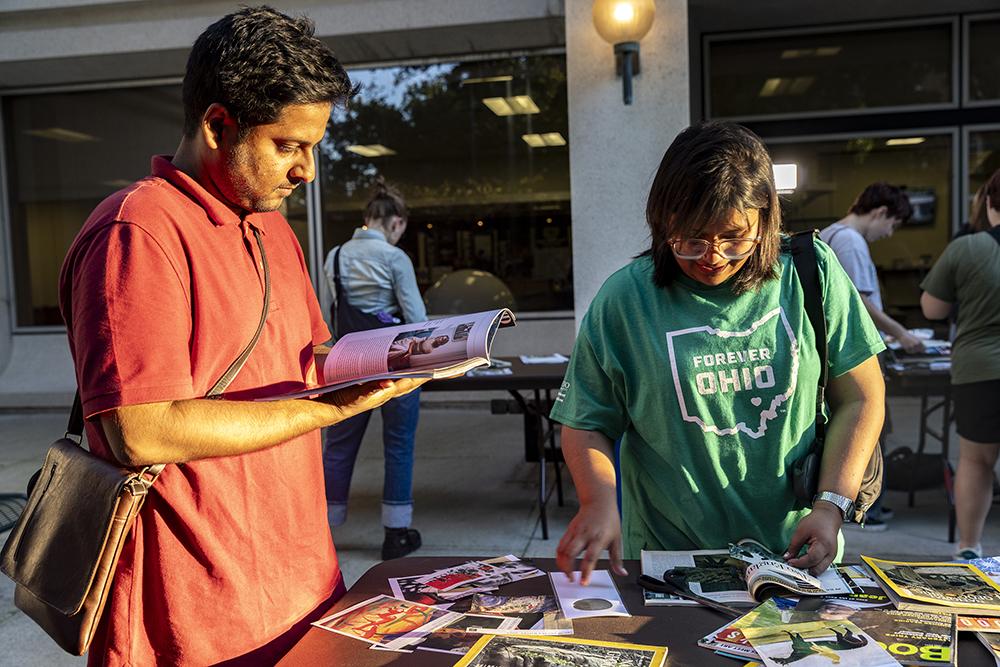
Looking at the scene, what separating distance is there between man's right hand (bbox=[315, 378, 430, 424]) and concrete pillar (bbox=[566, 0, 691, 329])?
16.7 ft

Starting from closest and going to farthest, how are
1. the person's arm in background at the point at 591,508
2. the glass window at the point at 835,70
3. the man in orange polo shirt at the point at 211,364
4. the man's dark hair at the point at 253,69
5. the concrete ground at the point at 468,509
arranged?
the man in orange polo shirt at the point at 211,364 → the man's dark hair at the point at 253,69 → the person's arm in background at the point at 591,508 → the concrete ground at the point at 468,509 → the glass window at the point at 835,70

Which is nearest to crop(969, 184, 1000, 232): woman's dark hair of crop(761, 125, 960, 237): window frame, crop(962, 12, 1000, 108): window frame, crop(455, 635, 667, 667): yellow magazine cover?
crop(455, 635, 667, 667): yellow magazine cover

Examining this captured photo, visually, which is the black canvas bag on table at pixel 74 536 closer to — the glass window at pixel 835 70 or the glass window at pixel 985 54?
the glass window at pixel 835 70

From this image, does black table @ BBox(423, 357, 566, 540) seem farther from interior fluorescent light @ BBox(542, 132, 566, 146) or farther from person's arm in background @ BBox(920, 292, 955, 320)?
interior fluorescent light @ BBox(542, 132, 566, 146)

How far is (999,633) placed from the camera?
138cm

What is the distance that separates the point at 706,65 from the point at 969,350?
543 centimetres

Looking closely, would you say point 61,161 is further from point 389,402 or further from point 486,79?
point 389,402

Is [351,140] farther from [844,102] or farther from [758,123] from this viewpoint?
[844,102]

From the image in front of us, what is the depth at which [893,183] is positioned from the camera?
331 inches

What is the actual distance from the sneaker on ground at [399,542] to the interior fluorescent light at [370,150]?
224 inches

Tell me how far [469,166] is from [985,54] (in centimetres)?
540

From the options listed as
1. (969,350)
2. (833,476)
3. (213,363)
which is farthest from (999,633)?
(969,350)

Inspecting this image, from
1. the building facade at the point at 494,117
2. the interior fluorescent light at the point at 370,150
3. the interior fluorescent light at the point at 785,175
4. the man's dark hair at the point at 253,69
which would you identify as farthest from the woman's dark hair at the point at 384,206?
the interior fluorescent light at the point at 370,150

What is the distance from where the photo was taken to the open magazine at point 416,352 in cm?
145
